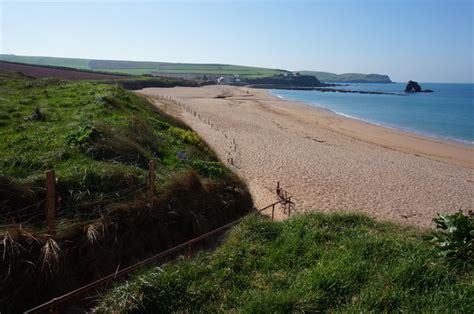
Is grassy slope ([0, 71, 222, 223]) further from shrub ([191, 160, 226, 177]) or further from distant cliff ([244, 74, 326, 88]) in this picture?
distant cliff ([244, 74, 326, 88])

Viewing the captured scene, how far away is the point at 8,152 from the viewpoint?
348 inches

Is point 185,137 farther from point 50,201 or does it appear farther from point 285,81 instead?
point 285,81

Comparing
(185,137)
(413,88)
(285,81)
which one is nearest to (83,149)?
(185,137)

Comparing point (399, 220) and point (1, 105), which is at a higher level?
point (1, 105)

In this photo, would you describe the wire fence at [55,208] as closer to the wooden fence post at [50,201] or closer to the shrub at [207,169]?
the wooden fence post at [50,201]

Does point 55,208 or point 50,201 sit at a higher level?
point 50,201

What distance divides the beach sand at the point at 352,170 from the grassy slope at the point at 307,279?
16.9ft

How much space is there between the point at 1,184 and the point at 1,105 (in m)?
8.15

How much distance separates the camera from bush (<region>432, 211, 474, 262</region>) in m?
5.27

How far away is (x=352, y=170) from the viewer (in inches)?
739

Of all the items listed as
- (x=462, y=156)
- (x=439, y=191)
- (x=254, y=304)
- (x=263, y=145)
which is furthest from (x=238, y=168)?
(x=462, y=156)

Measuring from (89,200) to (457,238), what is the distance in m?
6.30

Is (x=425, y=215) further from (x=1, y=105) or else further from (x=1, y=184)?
(x=1, y=105)

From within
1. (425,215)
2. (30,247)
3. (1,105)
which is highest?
(1,105)
